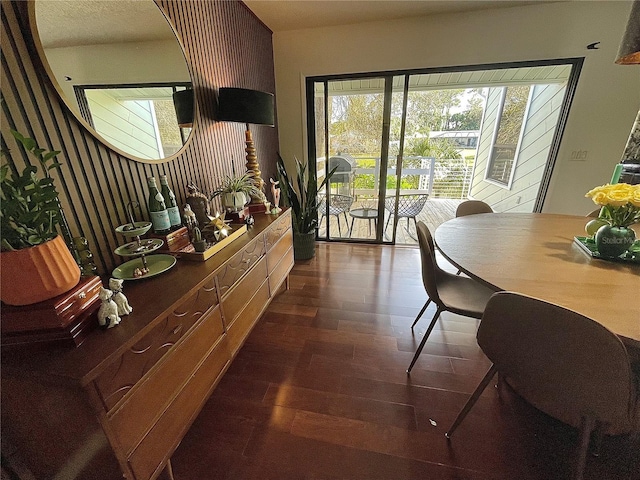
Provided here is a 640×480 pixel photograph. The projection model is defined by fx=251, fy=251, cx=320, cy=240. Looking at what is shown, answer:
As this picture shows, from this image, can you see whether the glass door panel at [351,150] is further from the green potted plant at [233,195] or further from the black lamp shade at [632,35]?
the black lamp shade at [632,35]

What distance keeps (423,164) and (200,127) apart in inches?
159

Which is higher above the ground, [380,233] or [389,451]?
[380,233]

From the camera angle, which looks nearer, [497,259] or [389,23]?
[497,259]

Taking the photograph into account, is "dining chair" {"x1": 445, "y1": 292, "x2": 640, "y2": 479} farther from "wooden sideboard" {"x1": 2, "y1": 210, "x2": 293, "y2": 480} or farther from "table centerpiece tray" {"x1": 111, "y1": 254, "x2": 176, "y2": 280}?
"table centerpiece tray" {"x1": 111, "y1": 254, "x2": 176, "y2": 280}

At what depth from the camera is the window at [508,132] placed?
13.5 feet

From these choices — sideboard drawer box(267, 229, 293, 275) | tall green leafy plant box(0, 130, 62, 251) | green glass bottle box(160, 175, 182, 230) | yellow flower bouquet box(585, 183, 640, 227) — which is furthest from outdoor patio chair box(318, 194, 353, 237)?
tall green leafy plant box(0, 130, 62, 251)

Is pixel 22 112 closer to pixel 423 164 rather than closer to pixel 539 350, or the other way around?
pixel 539 350

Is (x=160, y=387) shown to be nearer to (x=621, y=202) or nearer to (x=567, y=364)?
(x=567, y=364)

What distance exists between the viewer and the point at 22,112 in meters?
0.90

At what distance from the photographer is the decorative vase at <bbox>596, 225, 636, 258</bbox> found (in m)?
1.13

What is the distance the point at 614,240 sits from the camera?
1.14 metres

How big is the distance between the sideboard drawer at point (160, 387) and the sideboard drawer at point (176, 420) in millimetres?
44

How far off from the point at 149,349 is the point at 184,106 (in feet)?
5.00

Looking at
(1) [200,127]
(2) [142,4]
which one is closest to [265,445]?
(1) [200,127]
